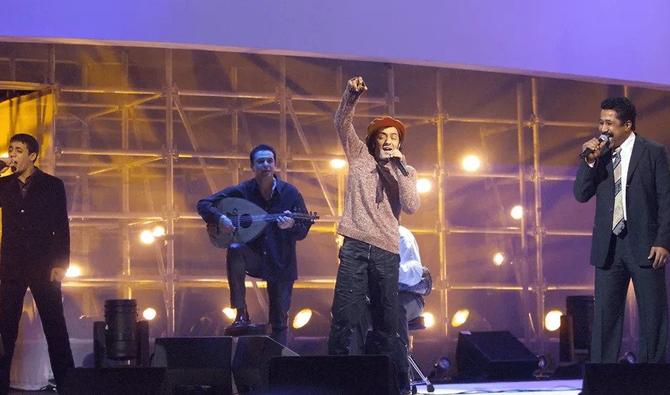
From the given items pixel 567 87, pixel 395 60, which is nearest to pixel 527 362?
pixel 395 60

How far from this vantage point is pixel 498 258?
10.2m

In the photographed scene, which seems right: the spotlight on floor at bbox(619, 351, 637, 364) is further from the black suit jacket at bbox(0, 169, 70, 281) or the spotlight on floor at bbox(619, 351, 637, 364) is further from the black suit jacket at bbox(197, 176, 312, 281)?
the black suit jacket at bbox(0, 169, 70, 281)

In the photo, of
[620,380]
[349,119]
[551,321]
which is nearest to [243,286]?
[349,119]

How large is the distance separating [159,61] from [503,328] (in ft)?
13.4

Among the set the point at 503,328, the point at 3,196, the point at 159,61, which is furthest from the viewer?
the point at 503,328

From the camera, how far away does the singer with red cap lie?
5.35m

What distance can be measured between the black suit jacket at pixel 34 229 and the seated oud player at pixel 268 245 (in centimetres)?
105

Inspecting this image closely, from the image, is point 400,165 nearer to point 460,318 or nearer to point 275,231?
point 275,231

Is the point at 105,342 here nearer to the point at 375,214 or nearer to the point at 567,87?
the point at 375,214

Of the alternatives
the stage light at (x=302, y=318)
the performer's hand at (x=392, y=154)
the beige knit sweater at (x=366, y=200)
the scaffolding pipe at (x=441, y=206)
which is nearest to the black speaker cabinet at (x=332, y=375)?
the beige knit sweater at (x=366, y=200)

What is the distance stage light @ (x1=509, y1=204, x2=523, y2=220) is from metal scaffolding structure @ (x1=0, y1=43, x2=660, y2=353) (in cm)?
8

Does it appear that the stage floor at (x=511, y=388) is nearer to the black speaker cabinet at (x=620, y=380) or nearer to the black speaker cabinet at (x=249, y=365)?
the black speaker cabinet at (x=249, y=365)

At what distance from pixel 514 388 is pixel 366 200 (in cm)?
255

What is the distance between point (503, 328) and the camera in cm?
1017
